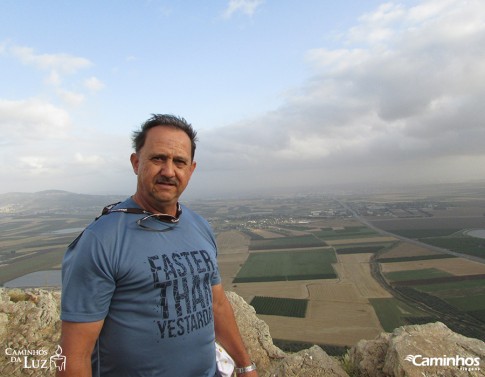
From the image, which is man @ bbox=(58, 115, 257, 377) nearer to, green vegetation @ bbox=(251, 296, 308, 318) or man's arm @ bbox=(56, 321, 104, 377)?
man's arm @ bbox=(56, 321, 104, 377)

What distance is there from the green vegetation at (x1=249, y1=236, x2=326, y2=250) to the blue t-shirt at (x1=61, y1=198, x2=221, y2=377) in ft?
219

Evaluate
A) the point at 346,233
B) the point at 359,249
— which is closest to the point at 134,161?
the point at 359,249

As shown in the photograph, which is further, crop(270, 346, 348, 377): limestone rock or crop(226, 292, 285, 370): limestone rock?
crop(226, 292, 285, 370): limestone rock

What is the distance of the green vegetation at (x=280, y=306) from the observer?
30984 mm

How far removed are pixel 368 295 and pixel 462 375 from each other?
33044 mm

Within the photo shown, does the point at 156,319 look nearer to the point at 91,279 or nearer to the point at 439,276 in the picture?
the point at 91,279

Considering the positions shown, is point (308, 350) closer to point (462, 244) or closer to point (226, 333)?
point (226, 333)

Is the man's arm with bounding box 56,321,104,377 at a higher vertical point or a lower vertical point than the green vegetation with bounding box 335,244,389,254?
higher

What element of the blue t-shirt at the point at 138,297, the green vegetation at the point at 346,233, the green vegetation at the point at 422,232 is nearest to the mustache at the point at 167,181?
the blue t-shirt at the point at 138,297

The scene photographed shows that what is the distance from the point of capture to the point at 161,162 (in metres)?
2.40

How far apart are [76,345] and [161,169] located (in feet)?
4.33

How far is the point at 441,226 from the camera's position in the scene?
83875 mm

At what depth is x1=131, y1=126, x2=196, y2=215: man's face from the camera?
2363 millimetres

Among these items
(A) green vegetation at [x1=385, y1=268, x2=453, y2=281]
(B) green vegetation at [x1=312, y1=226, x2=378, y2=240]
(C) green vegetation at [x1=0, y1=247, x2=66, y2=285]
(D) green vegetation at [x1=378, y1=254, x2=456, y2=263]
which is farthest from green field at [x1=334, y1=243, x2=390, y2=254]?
(C) green vegetation at [x1=0, y1=247, x2=66, y2=285]
